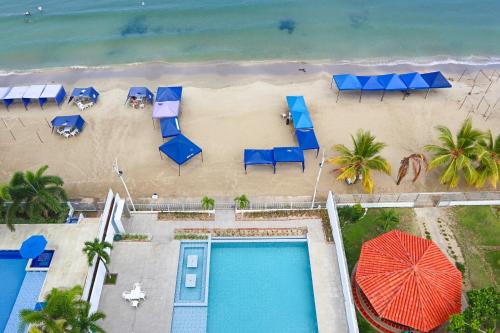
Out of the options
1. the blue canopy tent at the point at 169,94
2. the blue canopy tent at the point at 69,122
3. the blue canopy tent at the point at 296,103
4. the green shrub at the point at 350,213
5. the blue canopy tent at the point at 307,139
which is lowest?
the green shrub at the point at 350,213

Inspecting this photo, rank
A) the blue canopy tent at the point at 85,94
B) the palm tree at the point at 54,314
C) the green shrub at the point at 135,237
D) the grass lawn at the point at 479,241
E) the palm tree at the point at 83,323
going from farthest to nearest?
the blue canopy tent at the point at 85,94, the green shrub at the point at 135,237, the grass lawn at the point at 479,241, the palm tree at the point at 83,323, the palm tree at the point at 54,314

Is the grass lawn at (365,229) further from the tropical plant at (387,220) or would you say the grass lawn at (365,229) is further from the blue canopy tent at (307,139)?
the blue canopy tent at (307,139)

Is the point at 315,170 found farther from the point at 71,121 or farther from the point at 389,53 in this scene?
the point at 389,53

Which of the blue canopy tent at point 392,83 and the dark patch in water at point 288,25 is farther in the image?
the dark patch in water at point 288,25

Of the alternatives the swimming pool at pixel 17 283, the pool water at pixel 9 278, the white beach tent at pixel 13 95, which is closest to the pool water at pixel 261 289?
the swimming pool at pixel 17 283

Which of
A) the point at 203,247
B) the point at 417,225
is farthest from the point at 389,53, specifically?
the point at 203,247

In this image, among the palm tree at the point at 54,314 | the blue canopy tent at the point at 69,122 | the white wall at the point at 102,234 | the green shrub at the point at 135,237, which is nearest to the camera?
the palm tree at the point at 54,314

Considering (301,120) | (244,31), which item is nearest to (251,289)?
(301,120)
